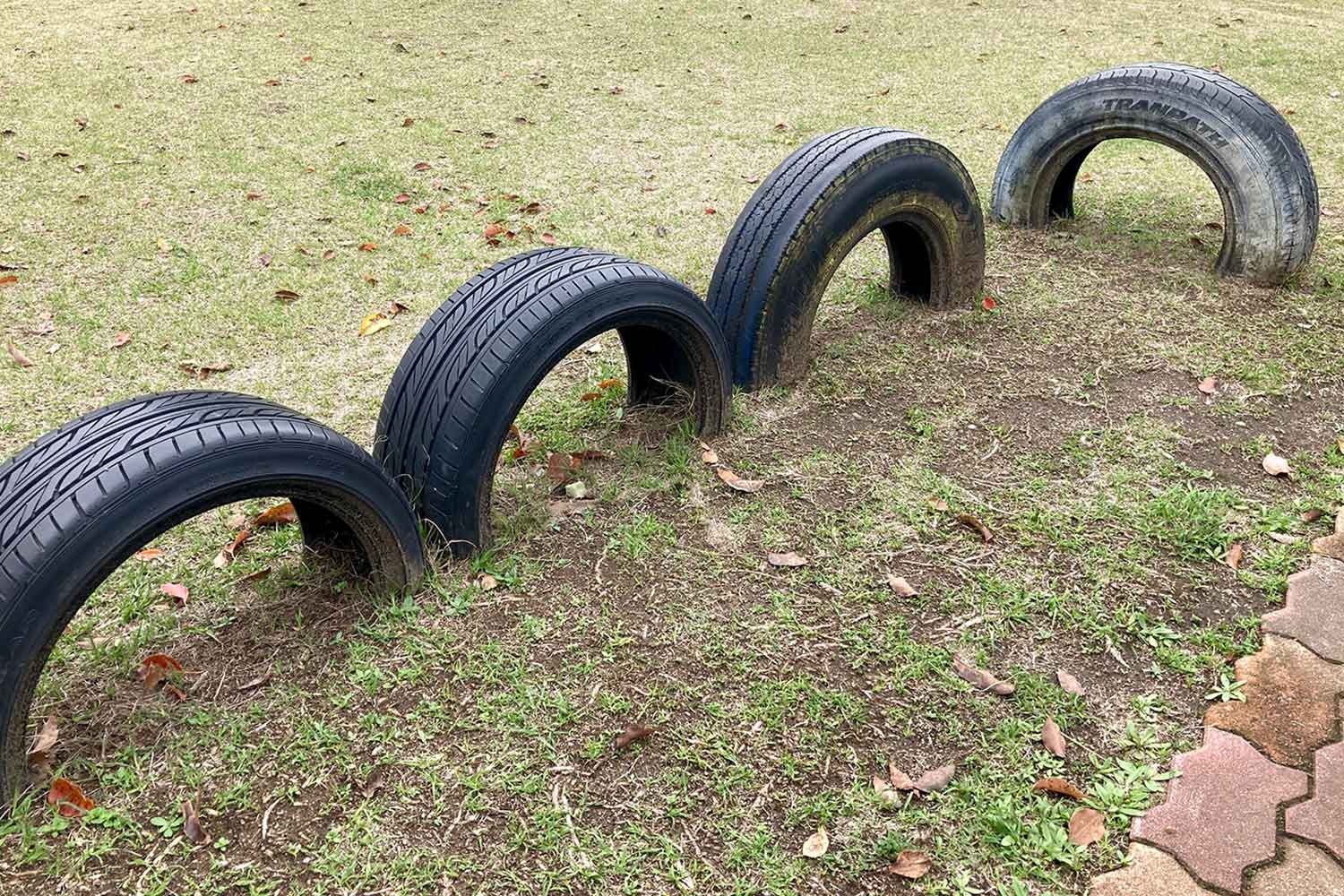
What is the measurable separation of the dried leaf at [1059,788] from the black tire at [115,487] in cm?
193

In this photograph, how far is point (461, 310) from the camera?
313cm

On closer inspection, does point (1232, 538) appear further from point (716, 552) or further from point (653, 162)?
point (653, 162)

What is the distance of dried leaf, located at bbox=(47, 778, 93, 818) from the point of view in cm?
242

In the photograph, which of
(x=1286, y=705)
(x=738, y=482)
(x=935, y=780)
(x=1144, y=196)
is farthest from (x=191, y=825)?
(x=1144, y=196)

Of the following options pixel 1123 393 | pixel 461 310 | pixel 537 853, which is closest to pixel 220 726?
pixel 537 853

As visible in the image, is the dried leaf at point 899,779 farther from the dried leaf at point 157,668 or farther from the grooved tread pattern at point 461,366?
the dried leaf at point 157,668

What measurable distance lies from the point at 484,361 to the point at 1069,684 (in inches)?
75.7

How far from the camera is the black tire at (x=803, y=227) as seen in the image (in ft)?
12.8

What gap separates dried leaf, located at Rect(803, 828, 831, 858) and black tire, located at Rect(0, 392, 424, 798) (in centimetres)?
147

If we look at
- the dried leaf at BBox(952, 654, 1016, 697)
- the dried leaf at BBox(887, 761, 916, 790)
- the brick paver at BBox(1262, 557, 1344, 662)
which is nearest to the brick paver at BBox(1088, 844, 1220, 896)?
the dried leaf at BBox(887, 761, 916, 790)

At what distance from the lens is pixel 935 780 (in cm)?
252

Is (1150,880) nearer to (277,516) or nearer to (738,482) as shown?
(738,482)

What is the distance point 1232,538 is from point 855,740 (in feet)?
5.36

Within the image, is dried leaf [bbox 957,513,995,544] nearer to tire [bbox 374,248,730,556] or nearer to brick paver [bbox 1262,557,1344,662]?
brick paver [bbox 1262,557,1344,662]
